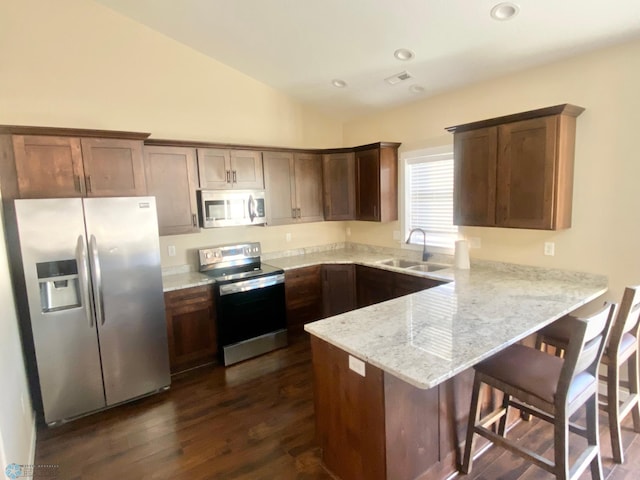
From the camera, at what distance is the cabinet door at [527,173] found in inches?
103

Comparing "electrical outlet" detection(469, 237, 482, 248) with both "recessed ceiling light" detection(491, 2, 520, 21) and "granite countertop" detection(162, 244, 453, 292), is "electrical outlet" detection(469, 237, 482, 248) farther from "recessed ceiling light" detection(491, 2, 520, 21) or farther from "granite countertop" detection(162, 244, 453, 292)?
"recessed ceiling light" detection(491, 2, 520, 21)

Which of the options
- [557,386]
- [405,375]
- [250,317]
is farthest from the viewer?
[250,317]

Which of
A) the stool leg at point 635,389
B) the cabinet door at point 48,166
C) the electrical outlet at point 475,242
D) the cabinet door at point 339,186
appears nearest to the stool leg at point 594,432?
the stool leg at point 635,389

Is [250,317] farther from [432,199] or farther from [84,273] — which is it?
[432,199]

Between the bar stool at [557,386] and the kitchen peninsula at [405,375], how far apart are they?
159 millimetres

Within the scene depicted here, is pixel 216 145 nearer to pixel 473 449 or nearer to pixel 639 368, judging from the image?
pixel 473 449

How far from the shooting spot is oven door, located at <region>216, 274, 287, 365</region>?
3.50 meters

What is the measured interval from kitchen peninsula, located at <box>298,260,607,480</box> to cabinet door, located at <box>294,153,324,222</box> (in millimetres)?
2274

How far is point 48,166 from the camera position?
2.61 m

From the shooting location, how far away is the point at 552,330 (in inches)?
96.1

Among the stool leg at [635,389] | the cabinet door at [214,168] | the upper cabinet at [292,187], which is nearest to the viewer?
the stool leg at [635,389]

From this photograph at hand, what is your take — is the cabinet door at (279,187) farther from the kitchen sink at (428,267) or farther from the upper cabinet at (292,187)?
the kitchen sink at (428,267)

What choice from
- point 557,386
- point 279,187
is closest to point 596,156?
point 557,386

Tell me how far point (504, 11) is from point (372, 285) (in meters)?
2.73
